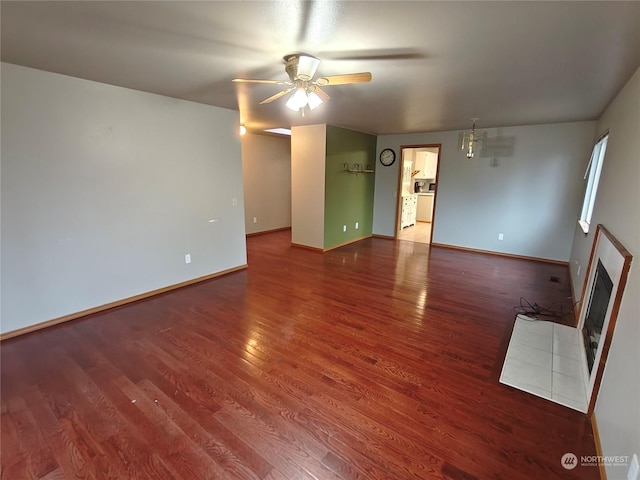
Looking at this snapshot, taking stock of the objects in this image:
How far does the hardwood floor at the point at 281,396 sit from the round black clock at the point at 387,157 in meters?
3.71

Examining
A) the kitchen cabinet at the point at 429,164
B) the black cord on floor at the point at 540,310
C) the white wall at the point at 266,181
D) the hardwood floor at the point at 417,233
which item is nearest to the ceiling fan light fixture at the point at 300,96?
the black cord on floor at the point at 540,310

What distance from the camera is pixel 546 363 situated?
2.31 metres

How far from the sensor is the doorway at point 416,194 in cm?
666

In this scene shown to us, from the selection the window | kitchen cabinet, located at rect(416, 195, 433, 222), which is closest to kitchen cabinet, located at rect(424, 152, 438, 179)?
kitchen cabinet, located at rect(416, 195, 433, 222)

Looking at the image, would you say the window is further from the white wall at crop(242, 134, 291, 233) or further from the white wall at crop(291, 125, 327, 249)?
the white wall at crop(242, 134, 291, 233)

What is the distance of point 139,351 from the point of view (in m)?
2.41

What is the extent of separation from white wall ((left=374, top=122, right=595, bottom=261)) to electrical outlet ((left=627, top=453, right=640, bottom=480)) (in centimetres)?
459

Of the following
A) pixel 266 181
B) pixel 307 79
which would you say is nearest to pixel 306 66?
pixel 307 79

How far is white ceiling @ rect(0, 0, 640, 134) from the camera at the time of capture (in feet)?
4.93

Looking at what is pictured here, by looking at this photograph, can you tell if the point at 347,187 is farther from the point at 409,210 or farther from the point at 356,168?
the point at 409,210

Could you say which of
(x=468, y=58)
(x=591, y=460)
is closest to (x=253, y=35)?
(x=468, y=58)

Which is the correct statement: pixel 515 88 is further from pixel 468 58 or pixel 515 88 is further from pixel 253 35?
pixel 253 35

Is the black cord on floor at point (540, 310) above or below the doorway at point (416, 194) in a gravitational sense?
below

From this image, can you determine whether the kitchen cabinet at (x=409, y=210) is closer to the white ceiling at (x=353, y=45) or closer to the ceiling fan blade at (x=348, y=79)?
the white ceiling at (x=353, y=45)
